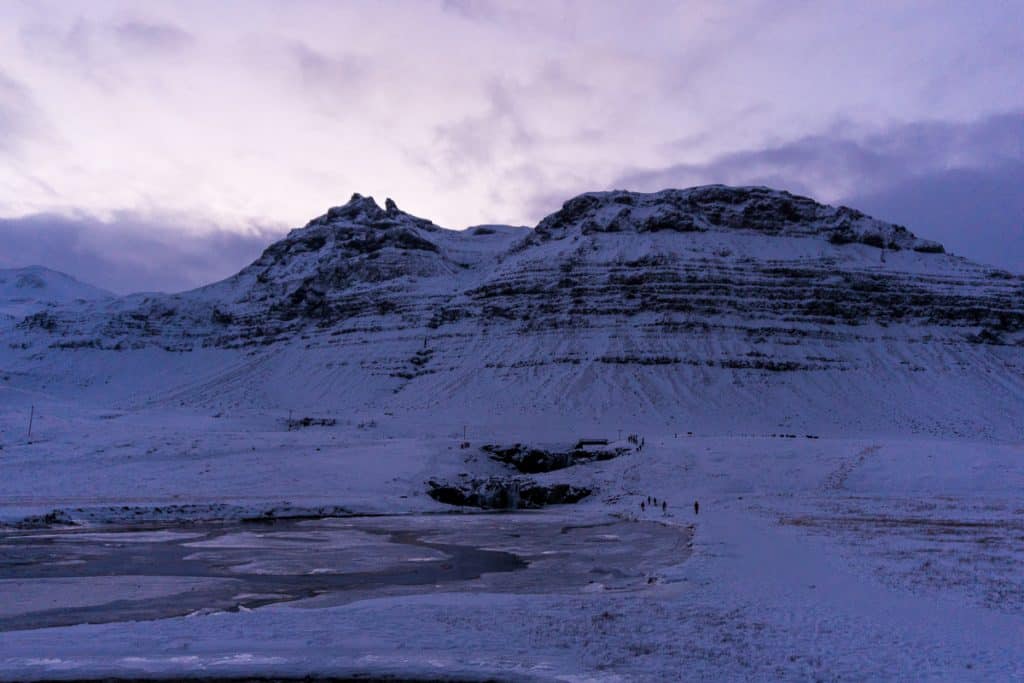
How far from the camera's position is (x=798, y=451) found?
5547cm

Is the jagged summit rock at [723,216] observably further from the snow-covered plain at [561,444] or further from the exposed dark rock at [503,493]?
the exposed dark rock at [503,493]

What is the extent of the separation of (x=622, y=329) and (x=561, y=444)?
42.3m

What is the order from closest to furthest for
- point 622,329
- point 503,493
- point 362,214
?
1. point 503,493
2. point 622,329
3. point 362,214

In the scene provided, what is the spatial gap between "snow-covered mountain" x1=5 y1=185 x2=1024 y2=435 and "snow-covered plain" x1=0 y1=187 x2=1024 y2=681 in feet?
1.93

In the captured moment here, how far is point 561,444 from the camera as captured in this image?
6762 centimetres

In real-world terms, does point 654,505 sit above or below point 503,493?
above

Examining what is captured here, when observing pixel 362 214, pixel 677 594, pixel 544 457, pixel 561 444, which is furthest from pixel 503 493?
pixel 362 214

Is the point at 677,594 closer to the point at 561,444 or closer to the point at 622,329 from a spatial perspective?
the point at 561,444

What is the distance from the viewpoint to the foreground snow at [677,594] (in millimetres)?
12000

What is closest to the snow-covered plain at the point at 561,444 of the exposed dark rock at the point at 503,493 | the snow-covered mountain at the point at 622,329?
the snow-covered mountain at the point at 622,329

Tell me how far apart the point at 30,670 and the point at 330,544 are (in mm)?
18934

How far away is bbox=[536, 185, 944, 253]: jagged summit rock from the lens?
128500 mm

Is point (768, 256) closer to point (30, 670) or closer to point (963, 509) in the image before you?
point (963, 509)

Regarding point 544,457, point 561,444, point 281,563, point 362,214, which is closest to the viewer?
point 281,563
